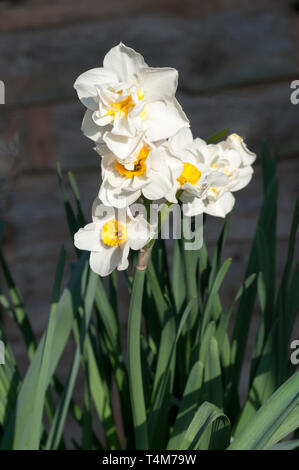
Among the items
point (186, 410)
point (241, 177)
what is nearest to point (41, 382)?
point (186, 410)

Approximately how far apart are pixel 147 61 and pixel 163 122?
120 cm

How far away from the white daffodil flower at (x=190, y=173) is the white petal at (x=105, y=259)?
0.06 m

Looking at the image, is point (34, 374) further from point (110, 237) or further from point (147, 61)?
point (147, 61)

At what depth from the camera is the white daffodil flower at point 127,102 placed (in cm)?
34

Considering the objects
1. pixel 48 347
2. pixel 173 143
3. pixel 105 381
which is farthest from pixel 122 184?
pixel 105 381

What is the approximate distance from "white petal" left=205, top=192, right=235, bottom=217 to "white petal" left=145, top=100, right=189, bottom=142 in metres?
0.11

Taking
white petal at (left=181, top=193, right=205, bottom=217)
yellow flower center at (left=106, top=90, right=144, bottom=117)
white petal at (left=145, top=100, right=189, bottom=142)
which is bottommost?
white petal at (left=181, top=193, right=205, bottom=217)

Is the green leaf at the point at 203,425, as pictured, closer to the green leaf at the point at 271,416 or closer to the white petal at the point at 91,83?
the green leaf at the point at 271,416

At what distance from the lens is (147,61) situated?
1.49 meters

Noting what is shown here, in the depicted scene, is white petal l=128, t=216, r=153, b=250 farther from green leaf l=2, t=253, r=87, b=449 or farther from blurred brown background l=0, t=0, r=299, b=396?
blurred brown background l=0, t=0, r=299, b=396

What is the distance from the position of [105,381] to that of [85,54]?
112 centimetres

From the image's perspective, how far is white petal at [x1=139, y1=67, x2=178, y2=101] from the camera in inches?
14.0

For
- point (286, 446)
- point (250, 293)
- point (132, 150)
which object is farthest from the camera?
point (250, 293)

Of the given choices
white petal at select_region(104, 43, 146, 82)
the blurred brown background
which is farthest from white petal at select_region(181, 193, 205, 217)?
the blurred brown background
